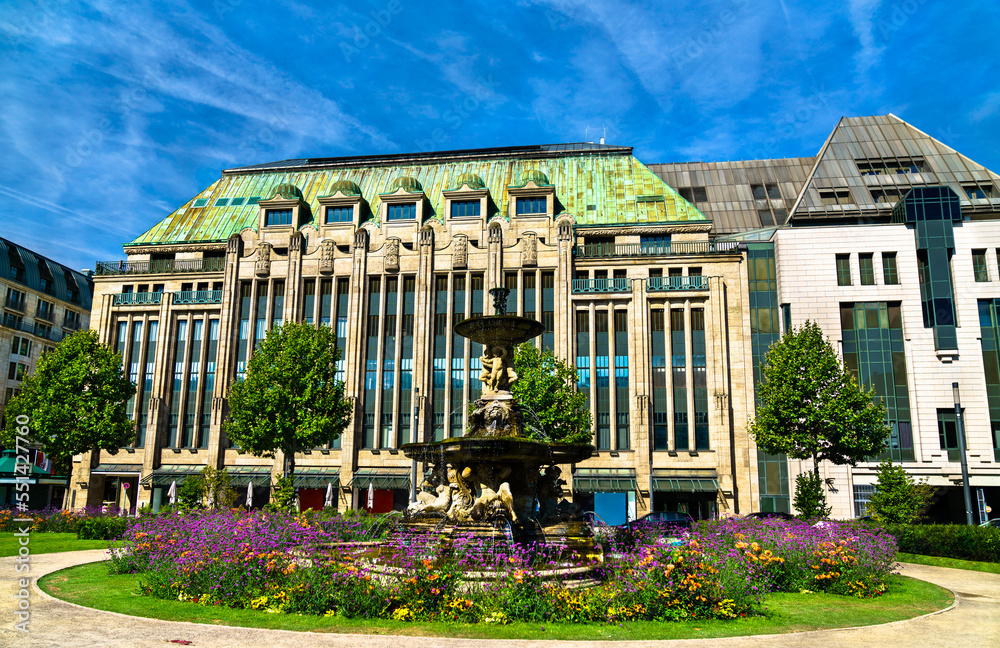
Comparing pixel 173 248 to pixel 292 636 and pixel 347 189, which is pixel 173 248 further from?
pixel 292 636

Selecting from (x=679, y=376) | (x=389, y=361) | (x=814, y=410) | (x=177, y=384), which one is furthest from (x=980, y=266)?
(x=177, y=384)

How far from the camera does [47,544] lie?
91.4 feet

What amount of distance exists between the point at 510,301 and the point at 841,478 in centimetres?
2753

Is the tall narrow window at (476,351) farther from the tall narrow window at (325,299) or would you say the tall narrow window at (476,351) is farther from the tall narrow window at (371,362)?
the tall narrow window at (325,299)

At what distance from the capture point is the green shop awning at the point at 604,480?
1907 inches

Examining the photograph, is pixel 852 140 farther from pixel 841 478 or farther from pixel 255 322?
pixel 255 322

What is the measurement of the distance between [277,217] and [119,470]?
24.5 meters

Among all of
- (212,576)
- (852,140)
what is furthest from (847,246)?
(212,576)

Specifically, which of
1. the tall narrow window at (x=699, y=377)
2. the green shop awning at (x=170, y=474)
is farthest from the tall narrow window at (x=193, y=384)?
the tall narrow window at (x=699, y=377)

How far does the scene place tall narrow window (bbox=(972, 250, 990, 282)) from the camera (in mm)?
51219

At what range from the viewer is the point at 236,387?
137ft

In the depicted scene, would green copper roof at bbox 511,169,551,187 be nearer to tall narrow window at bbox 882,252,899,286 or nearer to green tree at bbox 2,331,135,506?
tall narrow window at bbox 882,252,899,286

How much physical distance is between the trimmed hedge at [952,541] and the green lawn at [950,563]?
0.43 meters

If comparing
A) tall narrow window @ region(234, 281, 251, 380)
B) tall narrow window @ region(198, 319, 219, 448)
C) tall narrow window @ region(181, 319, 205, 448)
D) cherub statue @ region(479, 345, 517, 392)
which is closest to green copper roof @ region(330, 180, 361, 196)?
tall narrow window @ region(234, 281, 251, 380)
